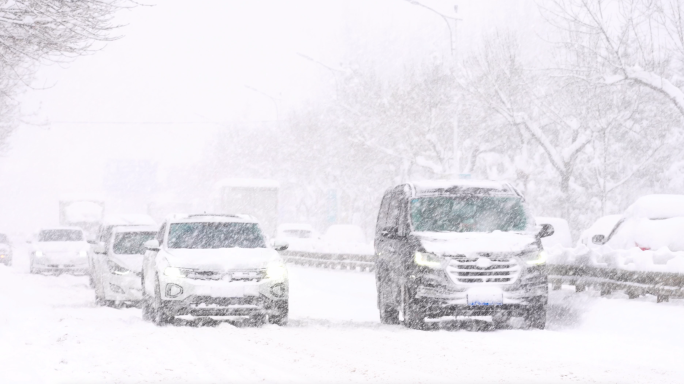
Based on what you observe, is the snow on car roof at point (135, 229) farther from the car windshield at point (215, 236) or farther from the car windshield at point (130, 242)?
the car windshield at point (215, 236)

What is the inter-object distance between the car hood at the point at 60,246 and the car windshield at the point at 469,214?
18.0 m

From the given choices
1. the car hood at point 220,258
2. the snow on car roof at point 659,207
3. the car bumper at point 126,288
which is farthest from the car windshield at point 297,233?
the car hood at point 220,258

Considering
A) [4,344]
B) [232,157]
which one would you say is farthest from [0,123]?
[232,157]

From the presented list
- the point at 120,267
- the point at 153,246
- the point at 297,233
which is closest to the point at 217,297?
the point at 153,246

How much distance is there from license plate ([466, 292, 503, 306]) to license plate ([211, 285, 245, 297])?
10.1ft

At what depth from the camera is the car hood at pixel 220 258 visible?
1384cm

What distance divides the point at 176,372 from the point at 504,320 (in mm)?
6380

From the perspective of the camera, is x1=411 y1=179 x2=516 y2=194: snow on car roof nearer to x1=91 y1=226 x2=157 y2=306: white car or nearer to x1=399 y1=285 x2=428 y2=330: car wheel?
x1=399 y1=285 x2=428 y2=330: car wheel

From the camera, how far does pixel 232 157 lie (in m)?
104

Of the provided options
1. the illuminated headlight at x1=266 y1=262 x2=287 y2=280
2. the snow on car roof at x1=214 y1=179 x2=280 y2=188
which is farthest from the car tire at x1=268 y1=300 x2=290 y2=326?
the snow on car roof at x1=214 y1=179 x2=280 y2=188

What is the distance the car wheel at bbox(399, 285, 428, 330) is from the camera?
520 inches

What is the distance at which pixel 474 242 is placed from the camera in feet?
43.4

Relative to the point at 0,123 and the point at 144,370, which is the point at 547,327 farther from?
the point at 0,123

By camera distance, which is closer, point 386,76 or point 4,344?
point 4,344
